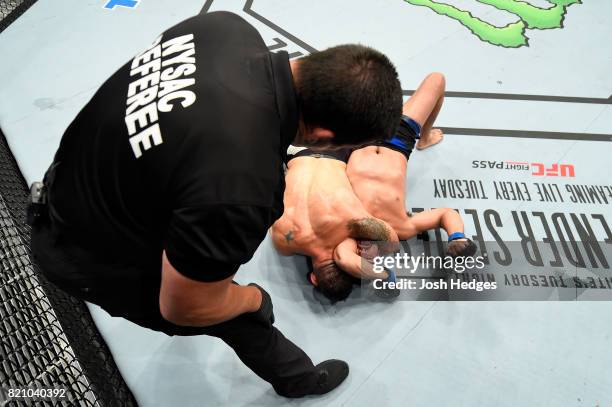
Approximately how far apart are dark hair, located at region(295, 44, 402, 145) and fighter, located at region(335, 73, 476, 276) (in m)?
0.92

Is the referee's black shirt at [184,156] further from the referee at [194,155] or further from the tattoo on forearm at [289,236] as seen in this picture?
the tattoo on forearm at [289,236]

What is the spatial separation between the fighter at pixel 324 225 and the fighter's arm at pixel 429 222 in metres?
0.10

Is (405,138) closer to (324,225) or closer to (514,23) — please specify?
(324,225)

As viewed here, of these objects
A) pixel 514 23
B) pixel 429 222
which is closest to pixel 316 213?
pixel 429 222

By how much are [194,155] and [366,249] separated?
1164 mm

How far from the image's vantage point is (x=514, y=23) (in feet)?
10.9

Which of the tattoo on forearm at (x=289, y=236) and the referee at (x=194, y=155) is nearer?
the referee at (x=194, y=155)

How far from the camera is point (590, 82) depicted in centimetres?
294

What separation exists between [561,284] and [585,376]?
1.33 ft

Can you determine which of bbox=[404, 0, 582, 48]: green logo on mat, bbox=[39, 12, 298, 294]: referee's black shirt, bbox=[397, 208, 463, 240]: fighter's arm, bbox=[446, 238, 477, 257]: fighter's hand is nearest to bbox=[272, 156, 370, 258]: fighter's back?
bbox=[397, 208, 463, 240]: fighter's arm

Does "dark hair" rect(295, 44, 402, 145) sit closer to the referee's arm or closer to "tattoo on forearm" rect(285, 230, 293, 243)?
the referee's arm

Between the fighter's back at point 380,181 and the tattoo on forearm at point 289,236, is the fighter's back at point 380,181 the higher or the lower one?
the higher one

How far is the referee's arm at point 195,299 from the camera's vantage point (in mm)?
1015

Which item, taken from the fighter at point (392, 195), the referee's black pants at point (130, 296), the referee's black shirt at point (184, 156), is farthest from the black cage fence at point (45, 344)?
the fighter at point (392, 195)
